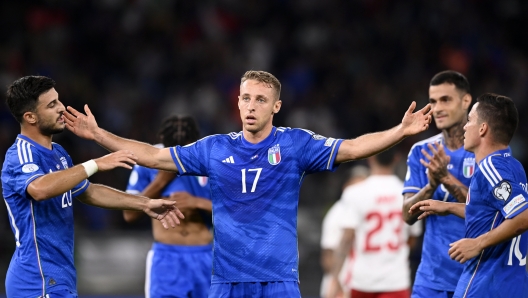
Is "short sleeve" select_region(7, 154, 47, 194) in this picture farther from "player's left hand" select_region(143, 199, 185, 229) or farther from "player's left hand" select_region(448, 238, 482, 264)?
"player's left hand" select_region(448, 238, 482, 264)

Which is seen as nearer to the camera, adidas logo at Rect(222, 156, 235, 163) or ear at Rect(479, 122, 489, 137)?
ear at Rect(479, 122, 489, 137)

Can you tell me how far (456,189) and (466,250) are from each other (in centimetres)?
90

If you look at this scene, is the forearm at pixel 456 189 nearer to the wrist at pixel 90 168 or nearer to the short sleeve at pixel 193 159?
the short sleeve at pixel 193 159

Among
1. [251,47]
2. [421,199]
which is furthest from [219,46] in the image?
[421,199]

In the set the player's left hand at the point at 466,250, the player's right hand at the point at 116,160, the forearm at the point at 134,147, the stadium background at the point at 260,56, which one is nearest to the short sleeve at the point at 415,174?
the player's left hand at the point at 466,250

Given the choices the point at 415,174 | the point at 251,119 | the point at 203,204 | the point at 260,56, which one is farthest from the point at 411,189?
the point at 260,56

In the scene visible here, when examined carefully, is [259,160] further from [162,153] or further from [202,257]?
[202,257]

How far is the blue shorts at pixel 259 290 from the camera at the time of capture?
18.2ft

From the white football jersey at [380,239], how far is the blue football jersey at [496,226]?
2715 millimetres

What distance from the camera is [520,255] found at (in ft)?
17.7

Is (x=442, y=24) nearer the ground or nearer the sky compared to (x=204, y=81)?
nearer the sky

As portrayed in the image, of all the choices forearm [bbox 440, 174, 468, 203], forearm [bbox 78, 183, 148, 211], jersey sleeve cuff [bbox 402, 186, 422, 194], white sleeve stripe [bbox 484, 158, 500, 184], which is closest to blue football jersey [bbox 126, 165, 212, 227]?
forearm [bbox 78, 183, 148, 211]

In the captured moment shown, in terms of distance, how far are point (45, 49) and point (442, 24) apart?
877cm

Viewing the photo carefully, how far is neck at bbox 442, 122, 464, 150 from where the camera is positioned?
21.8 ft
